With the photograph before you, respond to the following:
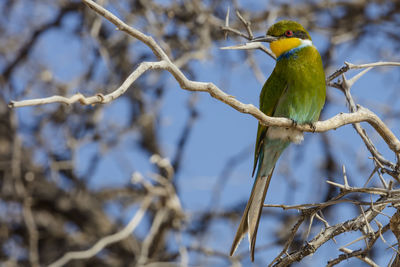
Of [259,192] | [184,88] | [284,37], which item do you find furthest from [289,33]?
[184,88]

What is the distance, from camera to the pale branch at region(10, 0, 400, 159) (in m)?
1.20

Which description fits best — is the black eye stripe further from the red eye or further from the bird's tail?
the bird's tail

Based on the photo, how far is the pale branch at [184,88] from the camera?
3.93ft

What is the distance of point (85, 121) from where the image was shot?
3779 millimetres

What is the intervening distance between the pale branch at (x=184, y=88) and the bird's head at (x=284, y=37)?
100 cm

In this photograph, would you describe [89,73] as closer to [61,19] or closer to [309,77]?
[61,19]

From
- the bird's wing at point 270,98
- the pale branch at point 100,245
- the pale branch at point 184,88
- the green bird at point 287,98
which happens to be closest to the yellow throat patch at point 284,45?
the green bird at point 287,98

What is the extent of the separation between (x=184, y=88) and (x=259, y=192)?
1188mm

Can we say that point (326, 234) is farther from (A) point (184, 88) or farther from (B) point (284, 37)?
(B) point (284, 37)

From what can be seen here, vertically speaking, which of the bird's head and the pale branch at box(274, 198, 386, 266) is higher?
the bird's head

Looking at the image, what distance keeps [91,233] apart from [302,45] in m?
1.94

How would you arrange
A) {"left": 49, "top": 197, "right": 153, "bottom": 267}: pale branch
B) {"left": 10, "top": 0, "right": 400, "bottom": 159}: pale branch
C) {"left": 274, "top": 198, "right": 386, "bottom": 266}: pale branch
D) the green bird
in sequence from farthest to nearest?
{"left": 49, "top": 197, "right": 153, "bottom": 267}: pale branch < the green bird < {"left": 274, "top": 198, "right": 386, "bottom": 266}: pale branch < {"left": 10, "top": 0, "right": 400, "bottom": 159}: pale branch

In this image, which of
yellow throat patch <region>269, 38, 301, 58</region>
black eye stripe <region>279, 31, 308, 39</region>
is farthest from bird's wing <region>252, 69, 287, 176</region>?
black eye stripe <region>279, 31, 308, 39</region>

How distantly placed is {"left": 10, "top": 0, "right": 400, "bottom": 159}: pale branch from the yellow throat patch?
3.22 ft
